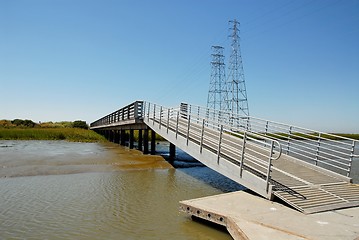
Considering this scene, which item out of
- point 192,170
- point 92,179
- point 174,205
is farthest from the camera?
point 192,170

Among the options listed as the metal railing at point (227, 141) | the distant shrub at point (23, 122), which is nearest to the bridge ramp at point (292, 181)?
the metal railing at point (227, 141)

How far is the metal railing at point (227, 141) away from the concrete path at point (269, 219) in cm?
105

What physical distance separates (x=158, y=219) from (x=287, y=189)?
3567 mm

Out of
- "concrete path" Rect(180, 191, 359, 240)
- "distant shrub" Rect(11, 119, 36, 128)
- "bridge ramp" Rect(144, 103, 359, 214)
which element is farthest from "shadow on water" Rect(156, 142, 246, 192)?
"distant shrub" Rect(11, 119, 36, 128)

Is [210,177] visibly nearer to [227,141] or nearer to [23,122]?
[227,141]

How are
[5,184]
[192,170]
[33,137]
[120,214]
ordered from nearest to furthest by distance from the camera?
[120,214], [5,184], [192,170], [33,137]

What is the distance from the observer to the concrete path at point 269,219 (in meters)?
5.33

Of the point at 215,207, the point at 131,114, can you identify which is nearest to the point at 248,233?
the point at 215,207

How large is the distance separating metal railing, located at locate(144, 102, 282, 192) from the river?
153 centimetres

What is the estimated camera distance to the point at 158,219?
726 cm

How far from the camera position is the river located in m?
6.48

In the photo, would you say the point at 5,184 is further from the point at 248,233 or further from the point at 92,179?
the point at 248,233

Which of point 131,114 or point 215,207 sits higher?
point 131,114

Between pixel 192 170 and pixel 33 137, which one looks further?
pixel 33 137
